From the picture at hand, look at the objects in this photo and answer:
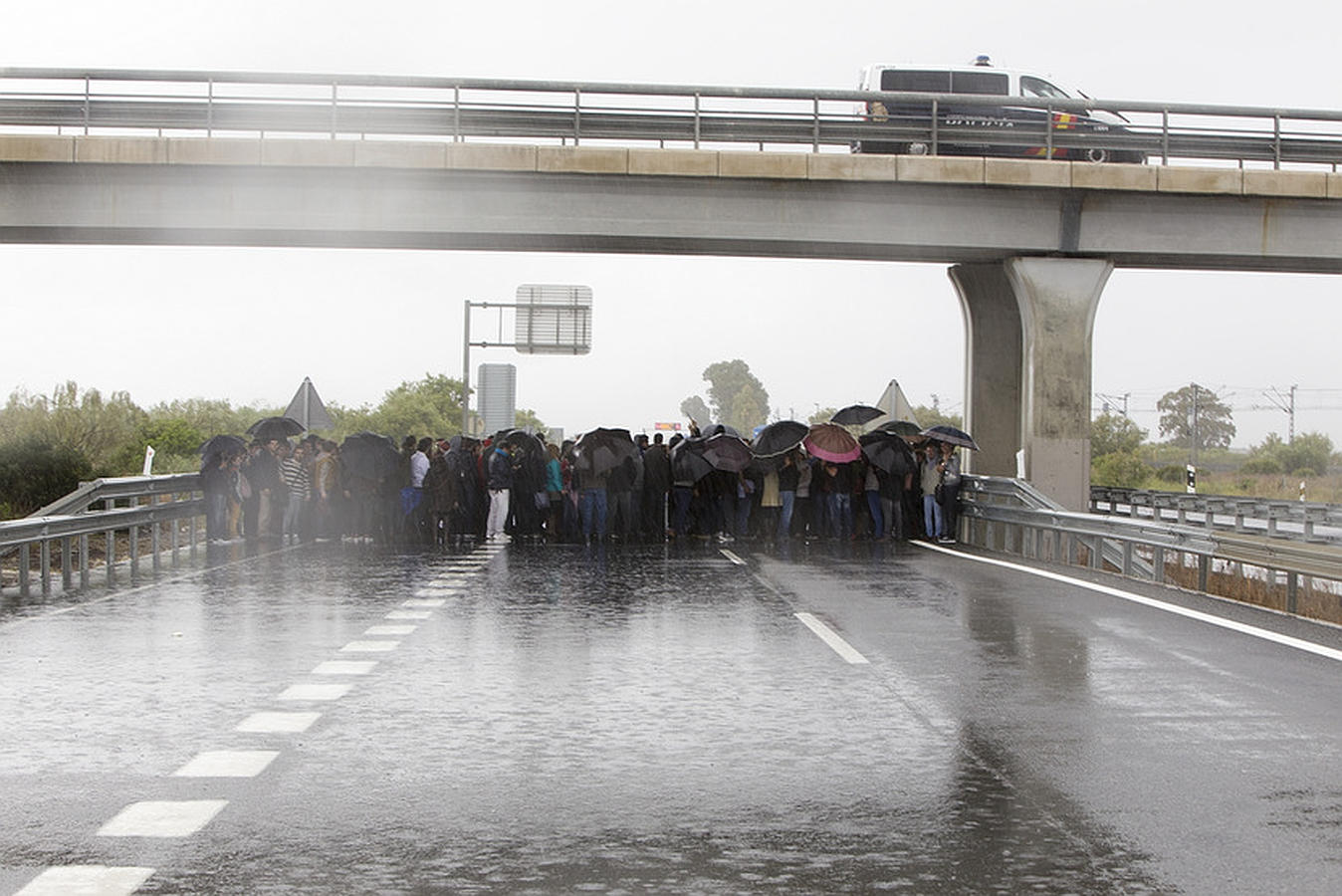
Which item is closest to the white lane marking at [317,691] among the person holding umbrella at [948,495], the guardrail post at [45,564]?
the guardrail post at [45,564]

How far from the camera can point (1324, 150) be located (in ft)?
98.8

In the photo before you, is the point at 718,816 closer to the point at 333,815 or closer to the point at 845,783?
the point at 845,783

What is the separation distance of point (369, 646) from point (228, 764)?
4.46 meters

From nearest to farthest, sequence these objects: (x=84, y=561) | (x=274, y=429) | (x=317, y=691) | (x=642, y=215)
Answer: (x=317, y=691) → (x=84, y=561) → (x=274, y=429) → (x=642, y=215)

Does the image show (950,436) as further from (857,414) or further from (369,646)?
(369,646)

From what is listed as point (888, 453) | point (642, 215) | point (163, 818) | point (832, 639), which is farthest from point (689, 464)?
point (163, 818)

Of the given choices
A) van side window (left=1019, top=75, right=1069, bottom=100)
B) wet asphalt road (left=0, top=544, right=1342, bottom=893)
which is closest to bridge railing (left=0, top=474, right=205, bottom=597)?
wet asphalt road (left=0, top=544, right=1342, bottom=893)

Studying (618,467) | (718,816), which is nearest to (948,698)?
(718,816)

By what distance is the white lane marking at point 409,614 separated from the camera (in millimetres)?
14070

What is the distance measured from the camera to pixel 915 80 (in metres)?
34.8

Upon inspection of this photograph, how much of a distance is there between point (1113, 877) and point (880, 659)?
5688mm

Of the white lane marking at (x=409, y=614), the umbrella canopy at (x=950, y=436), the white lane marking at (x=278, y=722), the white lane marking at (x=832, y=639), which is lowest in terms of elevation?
the white lane marking at (x=278, y=722)

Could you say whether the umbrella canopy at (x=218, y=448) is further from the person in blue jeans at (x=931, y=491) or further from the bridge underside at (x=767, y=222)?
the person in blue jeans at (x=931, y=491)

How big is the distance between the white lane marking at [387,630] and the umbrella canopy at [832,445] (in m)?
13.6
